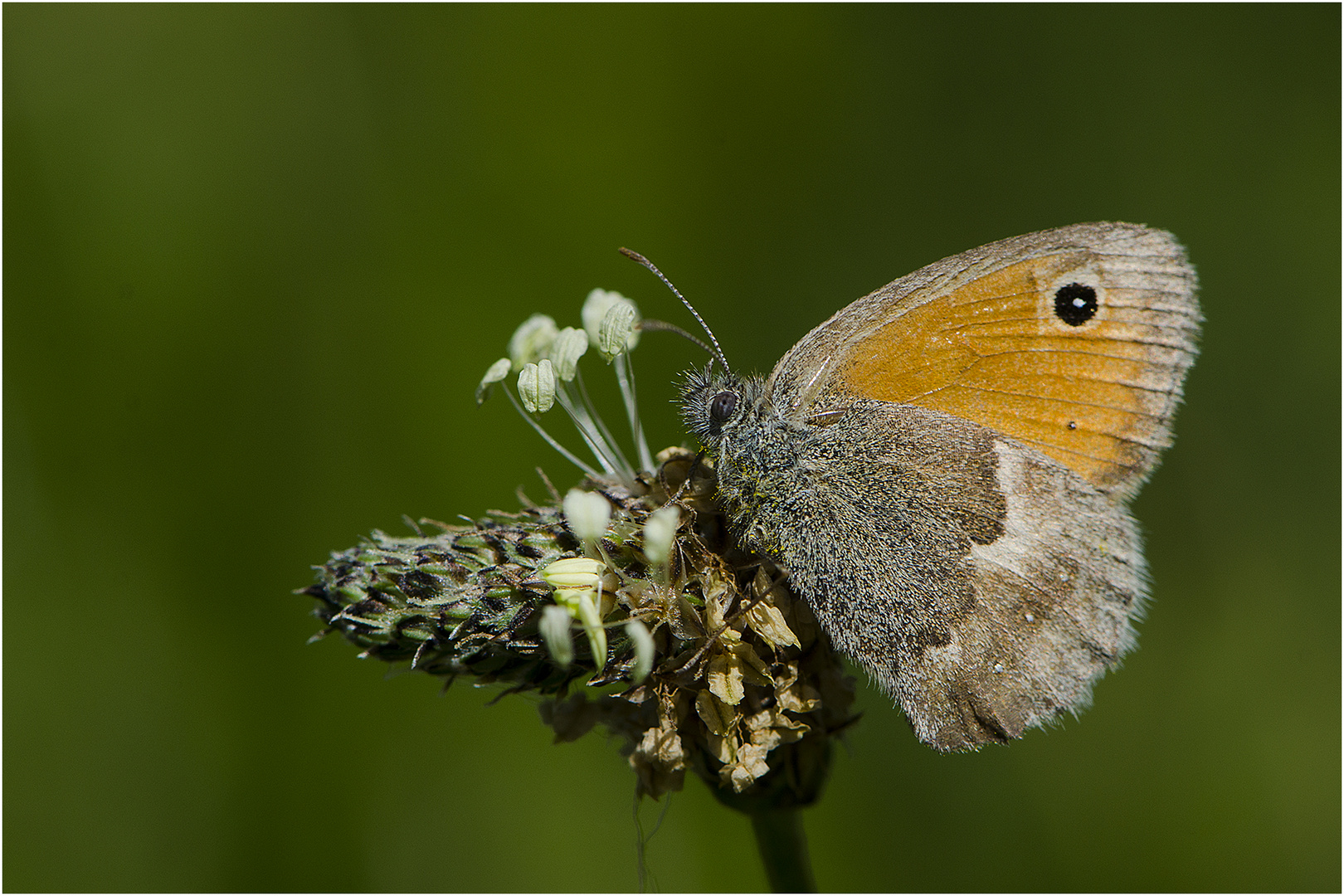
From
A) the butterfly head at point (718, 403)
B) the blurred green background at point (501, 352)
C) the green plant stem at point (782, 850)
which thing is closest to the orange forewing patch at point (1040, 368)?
the butterfly head at point (718, 403)

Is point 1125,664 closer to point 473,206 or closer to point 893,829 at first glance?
point 893,829

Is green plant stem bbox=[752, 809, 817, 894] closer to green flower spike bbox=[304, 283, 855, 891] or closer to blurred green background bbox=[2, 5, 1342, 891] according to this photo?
green flower spike bbox=[304, 283, 855, 891]

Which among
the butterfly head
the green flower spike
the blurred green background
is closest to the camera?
the green flower spike


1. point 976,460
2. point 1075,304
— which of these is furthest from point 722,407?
point 1075,304

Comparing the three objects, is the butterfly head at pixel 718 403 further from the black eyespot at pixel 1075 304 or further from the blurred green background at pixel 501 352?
the blurred green background at pixel 501 352

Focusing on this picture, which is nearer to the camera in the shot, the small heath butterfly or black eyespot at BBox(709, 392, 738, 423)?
the small heath butterfly

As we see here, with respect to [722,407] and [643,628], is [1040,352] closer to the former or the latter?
[722,407]

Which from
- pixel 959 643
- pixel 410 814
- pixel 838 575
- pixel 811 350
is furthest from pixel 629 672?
pixel 410 814

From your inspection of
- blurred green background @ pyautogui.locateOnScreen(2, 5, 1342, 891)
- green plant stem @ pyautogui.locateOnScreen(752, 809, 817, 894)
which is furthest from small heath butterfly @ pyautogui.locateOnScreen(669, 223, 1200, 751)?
blurred green background @ pyautogui.locateOnScreen(2, 5, 1342, 891)
